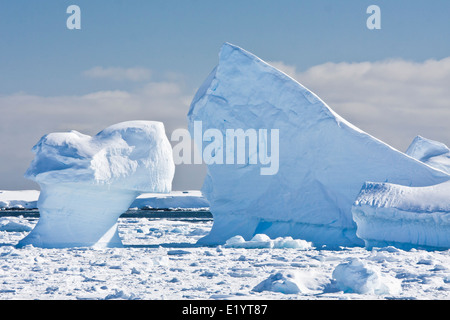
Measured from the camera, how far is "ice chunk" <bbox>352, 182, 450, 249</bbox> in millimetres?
10086

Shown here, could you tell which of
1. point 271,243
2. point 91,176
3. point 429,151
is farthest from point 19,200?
point 271,243

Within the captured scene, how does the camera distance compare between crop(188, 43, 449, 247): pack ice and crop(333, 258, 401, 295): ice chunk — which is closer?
crop(333, 258, 401, 295): ice chunk

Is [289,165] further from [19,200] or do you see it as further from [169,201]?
[19,200]

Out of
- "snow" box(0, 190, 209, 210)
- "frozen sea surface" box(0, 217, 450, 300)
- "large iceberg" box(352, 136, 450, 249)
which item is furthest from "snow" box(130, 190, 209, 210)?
"frozen sea surface" box(0, 217, 450, 300)

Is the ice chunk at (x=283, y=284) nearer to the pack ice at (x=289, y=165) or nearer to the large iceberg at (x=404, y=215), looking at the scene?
the large iceberg at (x=404, y=215)

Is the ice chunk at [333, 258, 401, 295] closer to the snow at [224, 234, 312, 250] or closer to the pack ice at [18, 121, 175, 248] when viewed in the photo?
the snow at [224, 234, 312, 250]

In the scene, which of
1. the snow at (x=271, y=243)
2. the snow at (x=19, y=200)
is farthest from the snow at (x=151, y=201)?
the snow at (x=271, y=243)

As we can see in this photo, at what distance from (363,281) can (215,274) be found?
199 cm

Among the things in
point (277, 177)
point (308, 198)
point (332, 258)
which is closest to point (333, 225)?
point (308, 198)

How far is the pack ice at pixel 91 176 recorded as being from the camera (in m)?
10.8

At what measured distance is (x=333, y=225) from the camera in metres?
12.4

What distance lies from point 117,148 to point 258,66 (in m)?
3.94

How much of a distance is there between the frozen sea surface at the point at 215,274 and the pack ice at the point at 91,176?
656 mm

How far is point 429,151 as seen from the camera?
16.2 metres
